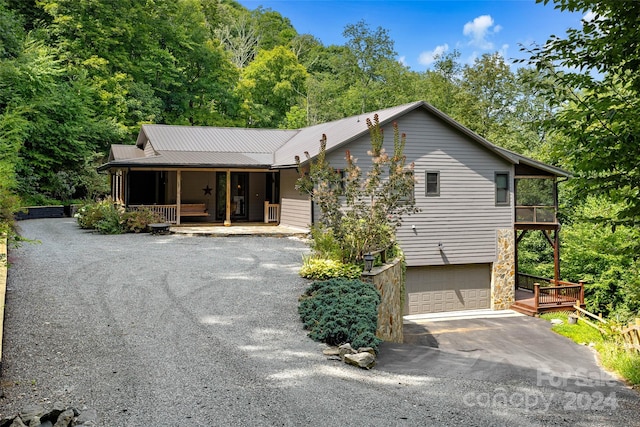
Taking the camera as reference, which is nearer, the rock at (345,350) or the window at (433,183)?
the rock at (345,350)

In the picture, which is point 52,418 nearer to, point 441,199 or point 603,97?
point 603,97

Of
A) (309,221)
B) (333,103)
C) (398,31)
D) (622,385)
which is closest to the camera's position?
(622,385)

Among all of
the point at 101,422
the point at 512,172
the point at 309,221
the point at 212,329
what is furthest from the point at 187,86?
the point at 101,422

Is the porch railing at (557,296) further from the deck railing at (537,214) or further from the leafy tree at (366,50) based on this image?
the leafy tree at (366,50)

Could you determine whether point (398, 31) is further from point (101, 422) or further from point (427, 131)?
point (101, 422)

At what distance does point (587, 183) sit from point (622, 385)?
3142mm

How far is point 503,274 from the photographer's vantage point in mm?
19359

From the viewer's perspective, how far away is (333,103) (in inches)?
1622

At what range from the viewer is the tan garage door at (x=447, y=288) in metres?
18.5

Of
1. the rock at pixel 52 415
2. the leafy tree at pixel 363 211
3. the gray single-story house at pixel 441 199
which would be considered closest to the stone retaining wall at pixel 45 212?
the gray single-story house at pixel 441 199

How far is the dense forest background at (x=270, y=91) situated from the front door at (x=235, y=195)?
7538mm

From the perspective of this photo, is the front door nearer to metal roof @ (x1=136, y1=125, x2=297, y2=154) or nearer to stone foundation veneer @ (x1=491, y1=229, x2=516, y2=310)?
metal roof @ (x1=136, y1=125, x2=297, y2=154)

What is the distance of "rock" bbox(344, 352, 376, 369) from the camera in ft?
21.6

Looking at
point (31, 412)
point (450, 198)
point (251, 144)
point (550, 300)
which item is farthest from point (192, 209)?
point (31, 412)
